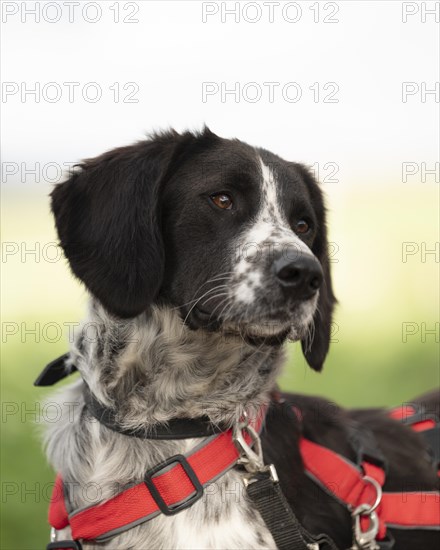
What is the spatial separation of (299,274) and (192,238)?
48cm

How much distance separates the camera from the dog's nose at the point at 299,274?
2.95 meters

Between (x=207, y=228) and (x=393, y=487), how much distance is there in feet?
4.23

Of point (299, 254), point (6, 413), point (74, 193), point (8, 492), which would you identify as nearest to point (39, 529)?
point (8, 492)

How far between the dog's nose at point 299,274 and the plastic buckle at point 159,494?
2.35ft

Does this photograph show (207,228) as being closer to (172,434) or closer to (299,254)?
(299,254)

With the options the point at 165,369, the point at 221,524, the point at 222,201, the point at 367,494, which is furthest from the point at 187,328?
the point at 367,494

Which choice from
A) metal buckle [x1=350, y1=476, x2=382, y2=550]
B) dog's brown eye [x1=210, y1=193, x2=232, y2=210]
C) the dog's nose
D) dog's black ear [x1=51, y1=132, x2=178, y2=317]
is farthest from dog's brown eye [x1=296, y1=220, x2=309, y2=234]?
metal buckle [x1=350, y1=476, x2=382, y2=550]

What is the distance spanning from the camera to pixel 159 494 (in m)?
2.96

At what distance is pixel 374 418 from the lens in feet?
12.3

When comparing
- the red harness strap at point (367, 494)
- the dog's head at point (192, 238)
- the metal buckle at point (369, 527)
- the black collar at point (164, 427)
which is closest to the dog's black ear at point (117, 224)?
the dog's head at point (192, 238)

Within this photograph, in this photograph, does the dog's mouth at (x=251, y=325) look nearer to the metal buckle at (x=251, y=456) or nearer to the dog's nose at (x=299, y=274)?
the dog's nose at (x=299, y=274)

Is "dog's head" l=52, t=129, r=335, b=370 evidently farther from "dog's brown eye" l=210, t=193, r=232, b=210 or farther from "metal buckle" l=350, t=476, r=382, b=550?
"metal buckle" l=350, t=476, r=382, b=550

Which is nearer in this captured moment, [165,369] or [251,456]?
[251,456]

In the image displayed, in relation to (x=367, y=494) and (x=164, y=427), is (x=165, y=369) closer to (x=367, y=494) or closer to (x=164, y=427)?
(x=164, y=427)
